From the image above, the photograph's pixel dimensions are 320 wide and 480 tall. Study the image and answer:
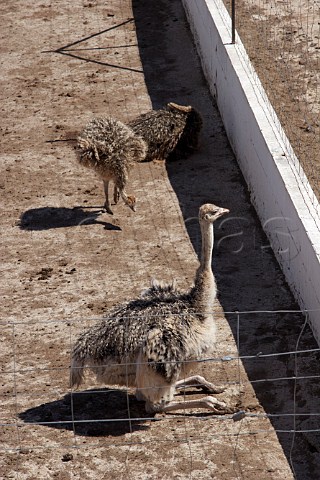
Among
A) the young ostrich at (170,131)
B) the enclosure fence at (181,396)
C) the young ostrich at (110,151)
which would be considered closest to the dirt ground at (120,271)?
the enclosure fence at (181,396)

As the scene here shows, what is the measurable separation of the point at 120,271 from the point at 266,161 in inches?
69.2

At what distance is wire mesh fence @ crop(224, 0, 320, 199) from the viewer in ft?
38.1

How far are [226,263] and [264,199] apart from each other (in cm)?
81

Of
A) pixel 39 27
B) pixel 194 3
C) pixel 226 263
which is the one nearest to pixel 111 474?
pixel 226 263

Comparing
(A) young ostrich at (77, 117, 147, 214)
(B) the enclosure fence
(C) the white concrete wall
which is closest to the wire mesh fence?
(C) the white concrete wall

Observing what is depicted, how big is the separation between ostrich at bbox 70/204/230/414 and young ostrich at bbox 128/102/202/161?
4173mm

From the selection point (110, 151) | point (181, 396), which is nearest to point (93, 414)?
point (181, 396)

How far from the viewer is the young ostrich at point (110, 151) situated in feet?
36.5

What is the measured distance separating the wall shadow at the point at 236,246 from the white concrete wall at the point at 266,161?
15cm

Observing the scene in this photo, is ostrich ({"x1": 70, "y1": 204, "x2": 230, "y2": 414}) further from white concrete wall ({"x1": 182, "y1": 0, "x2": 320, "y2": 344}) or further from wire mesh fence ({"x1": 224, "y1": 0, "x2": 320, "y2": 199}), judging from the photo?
wire mesh fence ({"x1": 224, "y1": 0, "x2": 320, "y2": 199})

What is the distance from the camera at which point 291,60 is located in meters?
13.7

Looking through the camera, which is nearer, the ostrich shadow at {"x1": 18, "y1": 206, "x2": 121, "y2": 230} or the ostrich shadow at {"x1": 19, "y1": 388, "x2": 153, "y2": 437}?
the ostrich shadow at {"x1": 19, "y1": 388, "x2": 153, "y2": 437}

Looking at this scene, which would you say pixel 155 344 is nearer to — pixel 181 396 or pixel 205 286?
pixel 205 286

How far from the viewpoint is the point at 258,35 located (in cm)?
1436
